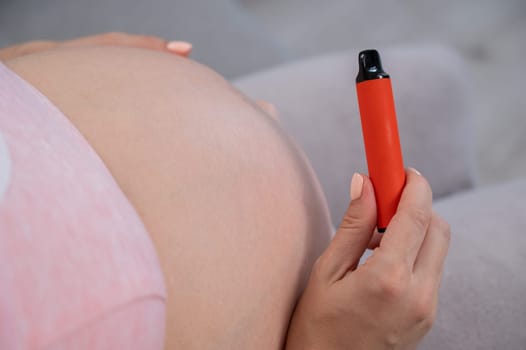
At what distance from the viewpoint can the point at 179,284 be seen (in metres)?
0.37

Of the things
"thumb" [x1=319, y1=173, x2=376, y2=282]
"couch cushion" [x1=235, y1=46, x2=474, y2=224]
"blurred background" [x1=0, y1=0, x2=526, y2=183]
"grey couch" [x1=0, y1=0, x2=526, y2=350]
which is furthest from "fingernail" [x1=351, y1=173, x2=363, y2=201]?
"blurred background" [x1=0, y1=0, x2=526, y2=183]

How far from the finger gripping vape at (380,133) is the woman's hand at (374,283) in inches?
0.4

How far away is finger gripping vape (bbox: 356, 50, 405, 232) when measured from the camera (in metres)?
0.42

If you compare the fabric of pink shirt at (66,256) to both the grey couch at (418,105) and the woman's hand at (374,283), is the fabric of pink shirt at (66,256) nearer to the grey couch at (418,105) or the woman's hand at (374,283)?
→ the woman's hand at (374,283)

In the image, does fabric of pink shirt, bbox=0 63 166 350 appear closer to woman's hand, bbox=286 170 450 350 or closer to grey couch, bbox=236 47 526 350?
woman's hand, bbox=286 170 450 350

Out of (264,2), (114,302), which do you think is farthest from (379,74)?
(264,2)

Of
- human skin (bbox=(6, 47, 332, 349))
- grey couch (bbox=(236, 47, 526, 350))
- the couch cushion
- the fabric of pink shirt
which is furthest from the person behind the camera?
the couch cushion

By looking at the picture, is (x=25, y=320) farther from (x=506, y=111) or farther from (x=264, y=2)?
(x=264, y=2)

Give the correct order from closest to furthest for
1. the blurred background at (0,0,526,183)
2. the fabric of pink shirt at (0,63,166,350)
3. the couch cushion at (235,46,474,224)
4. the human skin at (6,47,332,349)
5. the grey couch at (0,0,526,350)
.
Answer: the fabric of pink shirt at (0,63,166,350) < the human skin at (6,47,332,349) < the grey couch at (0,0,526,350) < the couch cushion at (235,46,474,224) < the blurred background at (0,0,526,183)

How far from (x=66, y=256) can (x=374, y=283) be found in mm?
208

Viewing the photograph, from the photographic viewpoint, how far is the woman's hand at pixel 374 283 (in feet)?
1.29

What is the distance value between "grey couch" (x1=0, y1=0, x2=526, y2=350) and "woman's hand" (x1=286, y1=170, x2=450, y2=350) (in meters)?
0.09

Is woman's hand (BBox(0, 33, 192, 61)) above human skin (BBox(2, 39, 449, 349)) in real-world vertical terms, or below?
above

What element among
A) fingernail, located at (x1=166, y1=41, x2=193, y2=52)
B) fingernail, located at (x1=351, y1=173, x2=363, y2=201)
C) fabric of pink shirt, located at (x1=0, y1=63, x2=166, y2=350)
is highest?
fingernail, located at (x1=166, y1=41, x2=193, y2=52)
